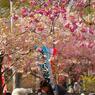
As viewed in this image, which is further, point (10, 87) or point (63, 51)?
point (10, 87)

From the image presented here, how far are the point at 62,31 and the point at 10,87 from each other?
26.9 feet

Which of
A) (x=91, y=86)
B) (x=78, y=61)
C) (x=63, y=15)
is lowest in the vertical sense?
(x=91, y=86)

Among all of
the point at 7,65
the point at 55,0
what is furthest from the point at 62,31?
the point at 55,0

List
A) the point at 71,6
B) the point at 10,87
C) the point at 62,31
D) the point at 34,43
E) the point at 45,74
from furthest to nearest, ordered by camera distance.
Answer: the point at 10,87 < the point at 45,74 < the point at 62,31 < the point at 34,43 < the point at 71,6

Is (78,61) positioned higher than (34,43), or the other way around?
(34,43)

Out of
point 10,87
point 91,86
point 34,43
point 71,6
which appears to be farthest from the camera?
point 91,86

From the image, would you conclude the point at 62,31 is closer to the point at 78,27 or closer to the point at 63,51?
the point at 78,27

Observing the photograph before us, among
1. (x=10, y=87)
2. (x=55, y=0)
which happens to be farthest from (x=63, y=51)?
(x=55, y=0)

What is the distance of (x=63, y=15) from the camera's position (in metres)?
7.98

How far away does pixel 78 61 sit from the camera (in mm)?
18391

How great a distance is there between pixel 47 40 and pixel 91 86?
1127 cm

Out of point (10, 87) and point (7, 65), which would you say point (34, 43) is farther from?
point (10, 87)

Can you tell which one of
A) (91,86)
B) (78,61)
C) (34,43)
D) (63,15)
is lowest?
(91,86)

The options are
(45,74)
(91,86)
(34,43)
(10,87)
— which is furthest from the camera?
(91,86)
